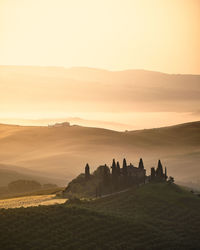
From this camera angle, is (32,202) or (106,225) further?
(32,202)

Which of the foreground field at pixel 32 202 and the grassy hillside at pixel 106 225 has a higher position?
the foreground field at pixel 32 202

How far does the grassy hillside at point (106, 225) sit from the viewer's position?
70.6 metres

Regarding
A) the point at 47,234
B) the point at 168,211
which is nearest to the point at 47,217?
the point at 47,234

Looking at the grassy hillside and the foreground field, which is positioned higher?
the foreground field

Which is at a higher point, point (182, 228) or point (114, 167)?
point (114, 167)

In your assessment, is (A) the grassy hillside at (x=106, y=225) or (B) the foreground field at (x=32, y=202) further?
(B) the foreground field at (x=32, y=202)

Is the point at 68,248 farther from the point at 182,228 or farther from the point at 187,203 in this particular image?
the point at 187,203

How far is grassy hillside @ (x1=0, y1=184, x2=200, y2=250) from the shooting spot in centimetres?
7062

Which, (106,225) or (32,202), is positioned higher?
(32,202)

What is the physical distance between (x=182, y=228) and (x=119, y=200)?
1598 cm

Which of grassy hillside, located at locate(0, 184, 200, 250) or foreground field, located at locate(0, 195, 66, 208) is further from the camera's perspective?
foreground field, located at locate(0, 195, 66, 208)

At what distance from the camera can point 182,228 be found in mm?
81188

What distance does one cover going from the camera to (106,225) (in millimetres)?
77312

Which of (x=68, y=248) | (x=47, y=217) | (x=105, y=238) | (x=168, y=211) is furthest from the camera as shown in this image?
(x=168, y=211)
